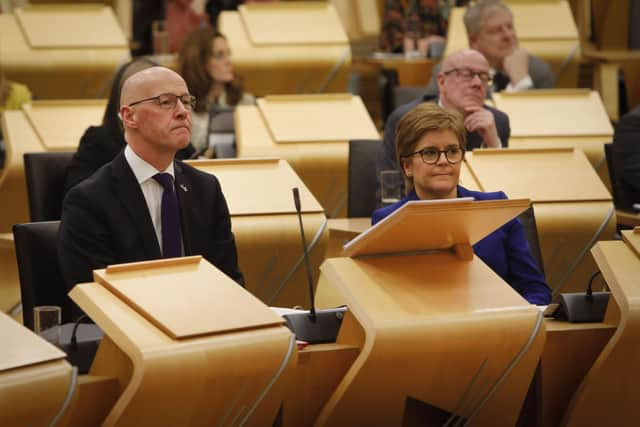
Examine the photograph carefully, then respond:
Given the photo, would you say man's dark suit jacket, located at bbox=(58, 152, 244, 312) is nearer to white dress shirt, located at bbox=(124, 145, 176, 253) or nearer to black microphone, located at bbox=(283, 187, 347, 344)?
white dress shirt, located at bbox=(124, 145, 176, 253)

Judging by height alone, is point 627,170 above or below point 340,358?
below

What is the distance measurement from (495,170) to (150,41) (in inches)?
195

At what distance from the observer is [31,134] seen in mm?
5484

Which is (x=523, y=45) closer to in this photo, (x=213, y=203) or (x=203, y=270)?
(x=213, y=203)

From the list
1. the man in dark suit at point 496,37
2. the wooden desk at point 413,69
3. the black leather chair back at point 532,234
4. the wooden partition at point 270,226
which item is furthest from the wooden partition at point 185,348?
the wooden desk at point 413,69

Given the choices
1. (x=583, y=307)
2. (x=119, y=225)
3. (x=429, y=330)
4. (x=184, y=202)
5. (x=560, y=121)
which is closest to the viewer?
(x=429, y=330)

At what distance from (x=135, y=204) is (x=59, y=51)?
14.3 feet

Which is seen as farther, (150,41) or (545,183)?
(150,41)

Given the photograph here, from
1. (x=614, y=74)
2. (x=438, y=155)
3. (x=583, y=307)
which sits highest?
(x=438, y=155)

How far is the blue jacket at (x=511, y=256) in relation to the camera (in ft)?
11.5

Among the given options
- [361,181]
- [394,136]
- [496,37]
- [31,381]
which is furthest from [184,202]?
[496,37]

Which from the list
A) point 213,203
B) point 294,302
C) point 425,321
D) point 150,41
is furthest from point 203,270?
point 150,41

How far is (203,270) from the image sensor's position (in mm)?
2656

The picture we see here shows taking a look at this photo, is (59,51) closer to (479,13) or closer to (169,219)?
(479,13)
